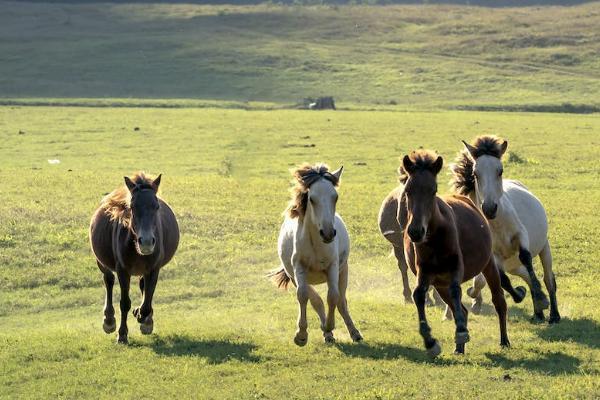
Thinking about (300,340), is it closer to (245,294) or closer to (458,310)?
(458,310)

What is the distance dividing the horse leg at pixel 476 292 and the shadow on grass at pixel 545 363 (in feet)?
7.75

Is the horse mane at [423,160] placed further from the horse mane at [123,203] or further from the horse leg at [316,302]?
the horse mane at [123,203]

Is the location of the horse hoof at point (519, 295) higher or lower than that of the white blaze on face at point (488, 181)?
lower

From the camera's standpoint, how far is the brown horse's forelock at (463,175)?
13.3 meters

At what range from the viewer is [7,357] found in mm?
12047

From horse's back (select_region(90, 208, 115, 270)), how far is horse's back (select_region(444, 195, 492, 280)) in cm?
449

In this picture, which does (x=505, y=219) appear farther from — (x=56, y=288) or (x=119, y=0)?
(x=119, y=0)

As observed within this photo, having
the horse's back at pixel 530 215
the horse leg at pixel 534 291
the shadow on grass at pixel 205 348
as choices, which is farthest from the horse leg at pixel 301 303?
the horse's back at pixel 530 215

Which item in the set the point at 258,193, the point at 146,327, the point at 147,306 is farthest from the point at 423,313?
the point at 258,193

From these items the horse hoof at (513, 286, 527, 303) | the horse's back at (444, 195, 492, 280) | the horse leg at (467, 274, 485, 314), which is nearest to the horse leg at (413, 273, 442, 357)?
the horse's back at (444, 195, 492, 280)

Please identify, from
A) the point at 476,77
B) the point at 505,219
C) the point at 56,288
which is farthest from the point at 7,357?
the point at 476,77

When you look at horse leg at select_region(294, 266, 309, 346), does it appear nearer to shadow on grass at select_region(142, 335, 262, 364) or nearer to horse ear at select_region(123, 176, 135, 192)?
shadow on grass at select_region(142, 335, 262, 364)

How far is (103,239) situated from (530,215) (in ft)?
18.6

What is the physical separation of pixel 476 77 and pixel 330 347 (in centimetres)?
6354
